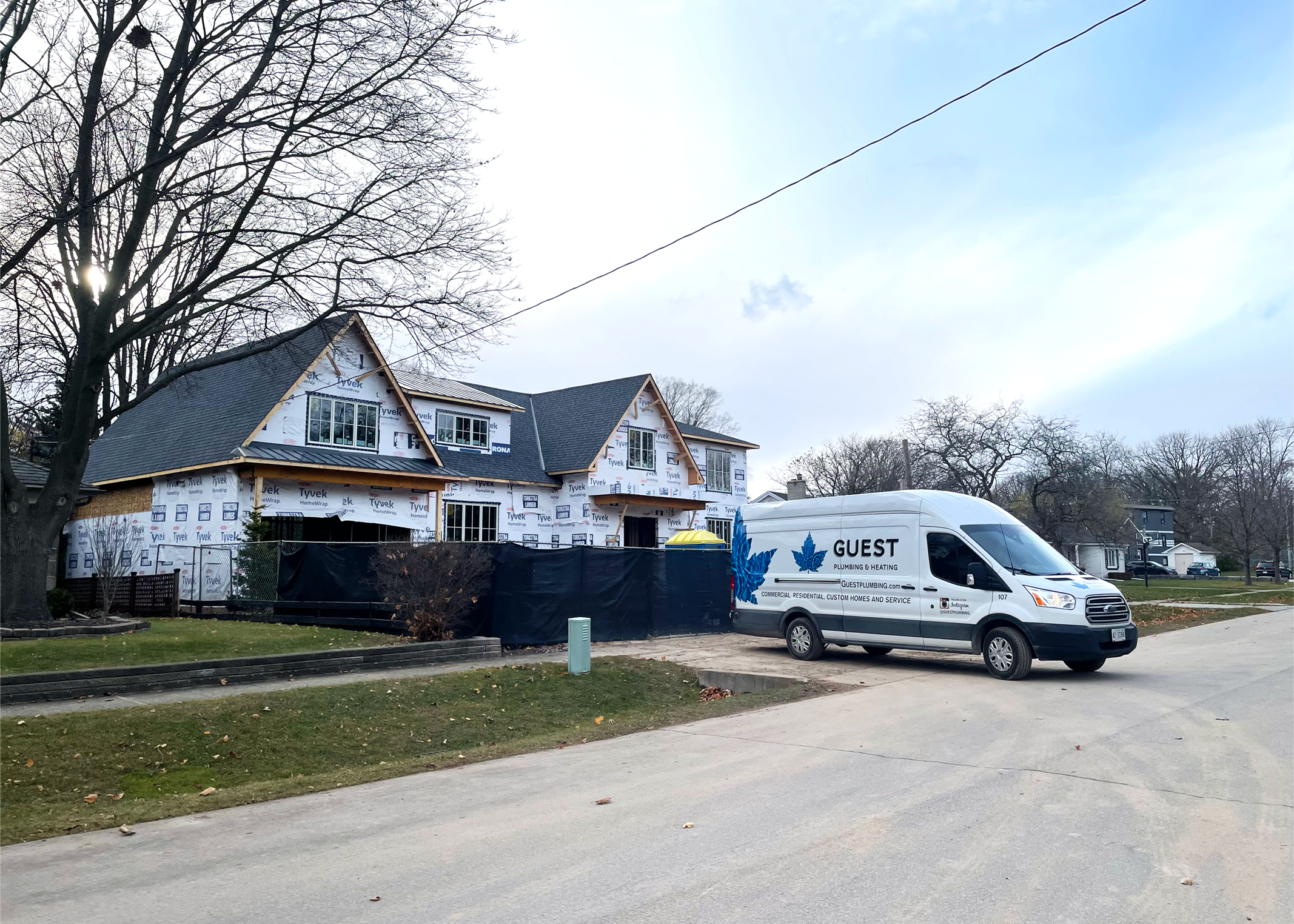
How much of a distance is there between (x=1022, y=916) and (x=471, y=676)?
965 centimetres

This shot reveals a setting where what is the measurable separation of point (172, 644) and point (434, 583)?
4109 millimetres

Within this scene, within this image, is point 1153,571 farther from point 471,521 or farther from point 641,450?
point 471,521

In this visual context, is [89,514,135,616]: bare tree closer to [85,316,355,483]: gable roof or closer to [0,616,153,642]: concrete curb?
[0,616,153,642]: concrete curb

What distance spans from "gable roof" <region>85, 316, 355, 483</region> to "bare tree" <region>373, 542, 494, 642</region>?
8046 millimetres

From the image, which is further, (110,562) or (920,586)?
(110,562)

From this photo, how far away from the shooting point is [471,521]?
31.3 meters

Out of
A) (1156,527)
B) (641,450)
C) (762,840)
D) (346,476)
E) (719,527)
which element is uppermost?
(641,450)

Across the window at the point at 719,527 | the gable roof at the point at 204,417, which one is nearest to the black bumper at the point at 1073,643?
the gable roof at the point at 204,417

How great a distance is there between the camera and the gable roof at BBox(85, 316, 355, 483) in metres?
24.9

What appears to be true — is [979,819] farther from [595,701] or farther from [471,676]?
[471,676]

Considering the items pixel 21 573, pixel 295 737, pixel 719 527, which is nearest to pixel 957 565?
pixel 295 737

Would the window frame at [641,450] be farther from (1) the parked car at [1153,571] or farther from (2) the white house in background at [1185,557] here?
(2) the white house in background at [1185,557]

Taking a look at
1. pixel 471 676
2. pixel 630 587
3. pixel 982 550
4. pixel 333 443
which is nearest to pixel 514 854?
pixel 471 676

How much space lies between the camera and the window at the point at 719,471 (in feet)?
131
